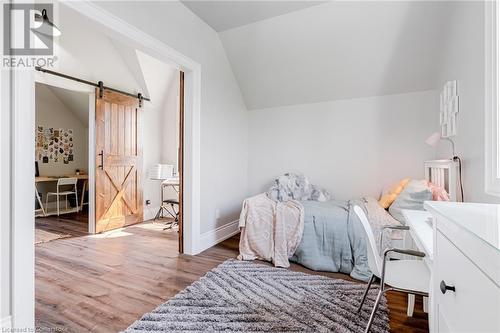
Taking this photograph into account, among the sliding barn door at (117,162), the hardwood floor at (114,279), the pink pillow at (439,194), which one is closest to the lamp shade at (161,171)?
the sliding barn door at (117,162)

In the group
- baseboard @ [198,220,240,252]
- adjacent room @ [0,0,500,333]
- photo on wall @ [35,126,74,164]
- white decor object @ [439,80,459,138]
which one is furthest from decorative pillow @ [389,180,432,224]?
photo on wall @ [35,126,74,164]

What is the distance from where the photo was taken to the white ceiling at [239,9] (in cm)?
266

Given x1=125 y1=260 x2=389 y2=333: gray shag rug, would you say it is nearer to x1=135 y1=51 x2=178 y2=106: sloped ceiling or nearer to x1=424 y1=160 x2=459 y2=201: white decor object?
x1=424 y1=160 x2=459 y2=201: white decor object

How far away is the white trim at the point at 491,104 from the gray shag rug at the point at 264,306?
3.85ft

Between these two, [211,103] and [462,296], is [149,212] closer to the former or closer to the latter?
[211,103]

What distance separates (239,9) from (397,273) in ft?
9.62

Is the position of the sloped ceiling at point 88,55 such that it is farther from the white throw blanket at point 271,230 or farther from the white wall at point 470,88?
the white wall at point 470,88

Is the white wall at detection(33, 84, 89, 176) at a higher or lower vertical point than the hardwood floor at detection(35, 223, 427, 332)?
higher

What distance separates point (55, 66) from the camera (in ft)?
11.5

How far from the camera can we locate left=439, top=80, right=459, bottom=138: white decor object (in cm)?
228

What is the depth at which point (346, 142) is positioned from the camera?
3.70 metres

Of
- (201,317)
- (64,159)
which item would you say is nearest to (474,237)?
(201,317)

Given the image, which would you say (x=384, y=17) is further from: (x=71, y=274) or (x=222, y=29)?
(x=71, y=274)

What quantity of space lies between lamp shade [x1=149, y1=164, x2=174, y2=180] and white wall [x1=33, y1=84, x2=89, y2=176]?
2.61 meters
